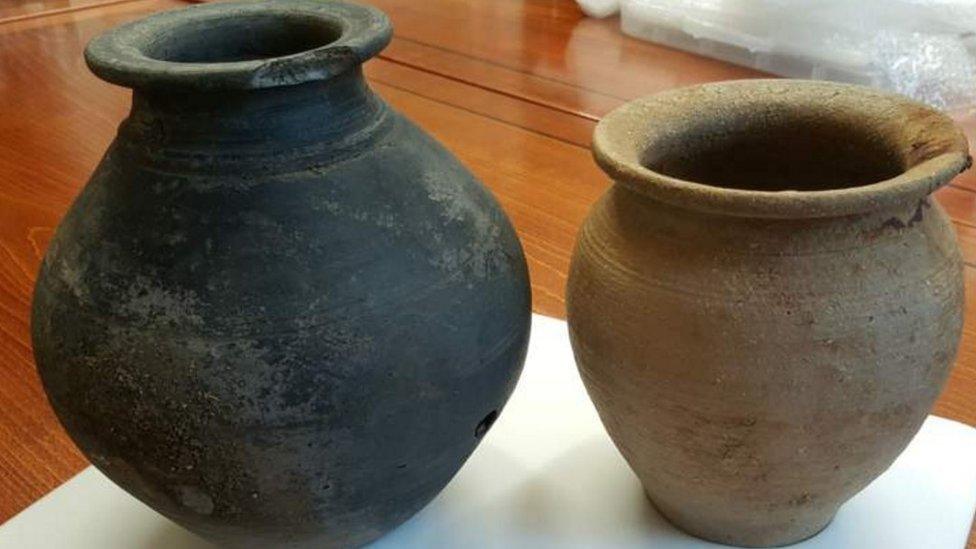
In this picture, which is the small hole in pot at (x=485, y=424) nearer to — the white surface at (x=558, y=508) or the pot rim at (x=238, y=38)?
the white surface at (x=558, y=508)

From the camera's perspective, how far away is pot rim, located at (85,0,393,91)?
511mm

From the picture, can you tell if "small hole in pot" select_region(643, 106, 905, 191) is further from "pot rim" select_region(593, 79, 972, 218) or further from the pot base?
the pot base

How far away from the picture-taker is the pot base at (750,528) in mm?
635

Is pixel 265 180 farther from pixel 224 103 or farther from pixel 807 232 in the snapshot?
pixel 807 232

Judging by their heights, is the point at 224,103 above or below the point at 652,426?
above

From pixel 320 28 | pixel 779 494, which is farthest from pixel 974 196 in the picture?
pixel 320 28

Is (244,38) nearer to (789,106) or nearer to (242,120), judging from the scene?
(242,120)

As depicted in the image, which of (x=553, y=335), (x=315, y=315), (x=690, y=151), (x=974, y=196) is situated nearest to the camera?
(x=315, y=315)

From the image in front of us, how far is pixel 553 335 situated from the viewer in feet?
2.84

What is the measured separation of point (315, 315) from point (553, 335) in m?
0.37

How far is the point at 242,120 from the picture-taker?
536 mm

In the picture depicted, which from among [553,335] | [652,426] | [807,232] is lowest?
[553,335]

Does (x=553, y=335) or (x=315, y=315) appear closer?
(x=315, y=315)

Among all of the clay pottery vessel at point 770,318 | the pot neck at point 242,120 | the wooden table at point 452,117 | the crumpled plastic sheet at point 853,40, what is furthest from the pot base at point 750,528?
the crumpled plastic sheet at point 853,40
